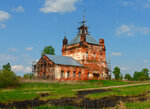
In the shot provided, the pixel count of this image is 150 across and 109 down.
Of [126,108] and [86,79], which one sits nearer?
[126,108]

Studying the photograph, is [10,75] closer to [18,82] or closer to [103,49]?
[18,82]

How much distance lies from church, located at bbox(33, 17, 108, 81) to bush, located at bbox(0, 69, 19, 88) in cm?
1215

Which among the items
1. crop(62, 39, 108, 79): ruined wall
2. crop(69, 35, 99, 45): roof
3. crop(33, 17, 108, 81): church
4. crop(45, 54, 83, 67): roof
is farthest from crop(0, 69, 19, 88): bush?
crop(69, 35, 99, 45): roof

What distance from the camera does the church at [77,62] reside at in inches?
1309

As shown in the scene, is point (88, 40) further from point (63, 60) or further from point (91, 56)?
point (63, 60)

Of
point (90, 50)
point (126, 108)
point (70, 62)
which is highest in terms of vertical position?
point (90, 50)

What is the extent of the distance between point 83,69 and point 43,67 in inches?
340

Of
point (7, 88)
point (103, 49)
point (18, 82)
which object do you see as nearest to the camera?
point (7, 88)

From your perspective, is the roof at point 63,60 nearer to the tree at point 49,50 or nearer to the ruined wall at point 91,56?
the ruined wall at point 91,56

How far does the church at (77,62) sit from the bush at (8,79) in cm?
1215

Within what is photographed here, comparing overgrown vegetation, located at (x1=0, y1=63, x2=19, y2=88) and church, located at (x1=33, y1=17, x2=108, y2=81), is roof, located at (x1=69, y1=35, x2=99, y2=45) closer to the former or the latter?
church, located at (x1=33, y1=17, x2=108, y2=81)

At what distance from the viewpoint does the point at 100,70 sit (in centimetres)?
3934

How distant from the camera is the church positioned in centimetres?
3325

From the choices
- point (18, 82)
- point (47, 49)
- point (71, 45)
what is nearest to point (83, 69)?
point (71, 45)
